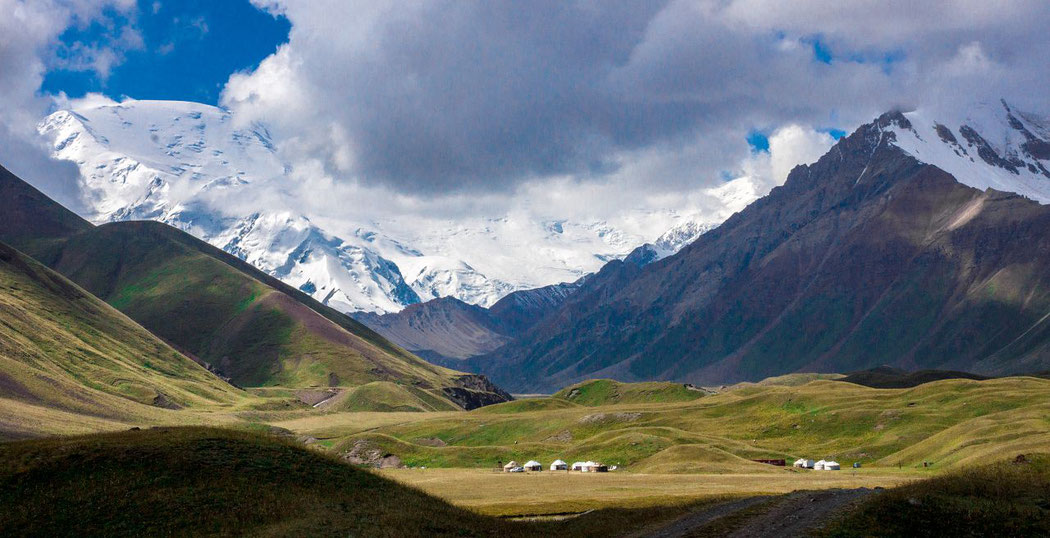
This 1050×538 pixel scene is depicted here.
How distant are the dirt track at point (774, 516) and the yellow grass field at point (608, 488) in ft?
65.3

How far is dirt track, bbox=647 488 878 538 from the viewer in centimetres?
4000

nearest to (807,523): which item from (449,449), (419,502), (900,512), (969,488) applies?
(900,512)

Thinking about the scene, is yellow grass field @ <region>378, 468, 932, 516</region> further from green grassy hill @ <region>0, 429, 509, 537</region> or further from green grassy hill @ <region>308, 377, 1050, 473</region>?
green grassy hill @ <region>0, 429, 509, 537</region>

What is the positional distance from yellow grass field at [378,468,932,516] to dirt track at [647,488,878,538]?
1990cm

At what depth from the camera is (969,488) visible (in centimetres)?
4253

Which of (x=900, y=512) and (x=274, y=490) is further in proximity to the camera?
(x=274, y=490)

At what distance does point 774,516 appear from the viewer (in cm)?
4441

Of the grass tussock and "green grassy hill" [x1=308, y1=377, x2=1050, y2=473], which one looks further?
"green grassy hill" [x1=308, y1=377, x2=1050, y2=473]

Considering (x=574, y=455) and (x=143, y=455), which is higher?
(x=143, y=455)

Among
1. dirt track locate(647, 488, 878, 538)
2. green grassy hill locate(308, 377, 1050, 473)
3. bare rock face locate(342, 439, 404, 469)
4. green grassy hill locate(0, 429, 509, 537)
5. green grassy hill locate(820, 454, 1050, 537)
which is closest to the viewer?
green grassy hill locate(820, 454, 1050, 537)

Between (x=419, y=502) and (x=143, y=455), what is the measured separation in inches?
585

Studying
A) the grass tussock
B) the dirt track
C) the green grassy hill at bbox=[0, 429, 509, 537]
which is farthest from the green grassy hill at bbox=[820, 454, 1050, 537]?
the green grassy hill at bbox=[0, 429, 509, 537]

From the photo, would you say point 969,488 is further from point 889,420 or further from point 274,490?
point 889,420

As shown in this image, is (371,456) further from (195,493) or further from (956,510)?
(956,510)
